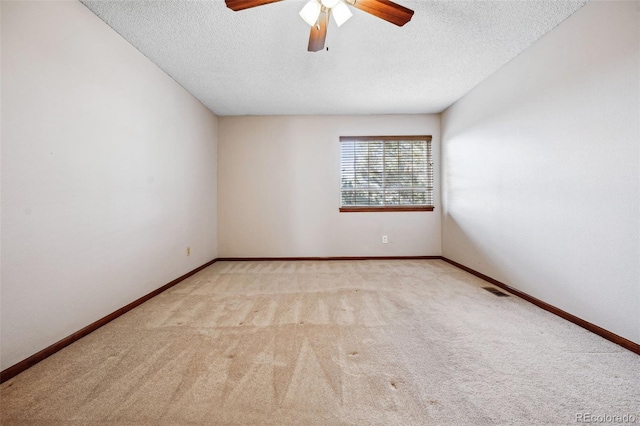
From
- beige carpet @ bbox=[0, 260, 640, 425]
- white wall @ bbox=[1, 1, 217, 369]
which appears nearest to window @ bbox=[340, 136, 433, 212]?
beige carpet @ bbox=[0, 260, 640, 425]

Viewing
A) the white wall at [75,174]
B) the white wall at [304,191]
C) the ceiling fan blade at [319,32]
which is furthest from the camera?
the white wall at [304,191]

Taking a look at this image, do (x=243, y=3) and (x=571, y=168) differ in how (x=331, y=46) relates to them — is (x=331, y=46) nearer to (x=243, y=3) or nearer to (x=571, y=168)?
(x=243, y=3)

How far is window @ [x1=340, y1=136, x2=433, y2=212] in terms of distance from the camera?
4.28m

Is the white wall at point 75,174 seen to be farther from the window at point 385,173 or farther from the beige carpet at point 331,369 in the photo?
the window at point 385,173

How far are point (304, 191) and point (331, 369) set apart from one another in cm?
312

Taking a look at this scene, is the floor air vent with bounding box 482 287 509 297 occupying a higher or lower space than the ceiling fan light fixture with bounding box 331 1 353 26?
lower

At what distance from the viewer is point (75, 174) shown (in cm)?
178

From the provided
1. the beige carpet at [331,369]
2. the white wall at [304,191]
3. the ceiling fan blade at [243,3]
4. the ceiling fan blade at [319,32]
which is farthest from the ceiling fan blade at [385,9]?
the white wall at [304,191]

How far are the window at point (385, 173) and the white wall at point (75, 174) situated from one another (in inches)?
106

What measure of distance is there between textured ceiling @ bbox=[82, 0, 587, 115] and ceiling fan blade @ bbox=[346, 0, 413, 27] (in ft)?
0.94

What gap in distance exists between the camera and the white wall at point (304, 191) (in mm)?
4238

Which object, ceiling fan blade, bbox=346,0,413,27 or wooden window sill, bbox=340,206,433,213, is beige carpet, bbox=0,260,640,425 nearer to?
wooden window sill, bbox=340,206,433,213

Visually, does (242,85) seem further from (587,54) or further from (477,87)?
(587,54)

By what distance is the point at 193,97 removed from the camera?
3.52 metres
